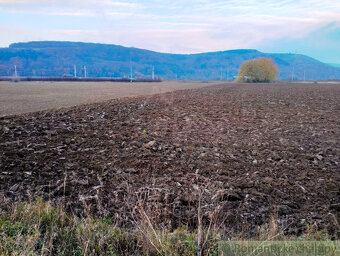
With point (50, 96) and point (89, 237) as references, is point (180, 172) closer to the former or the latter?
point (89, 237)

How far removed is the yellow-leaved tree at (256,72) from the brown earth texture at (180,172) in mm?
120627

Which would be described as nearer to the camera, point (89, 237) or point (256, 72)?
point (89, 237)

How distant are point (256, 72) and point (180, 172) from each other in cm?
12970

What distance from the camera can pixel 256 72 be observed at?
130 m

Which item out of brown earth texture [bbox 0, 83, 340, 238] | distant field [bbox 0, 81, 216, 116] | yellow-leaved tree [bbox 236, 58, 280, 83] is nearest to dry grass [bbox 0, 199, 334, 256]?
brown earth texture [bbox 0, 83, 340, 238]

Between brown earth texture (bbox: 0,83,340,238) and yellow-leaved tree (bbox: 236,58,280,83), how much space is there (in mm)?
120627

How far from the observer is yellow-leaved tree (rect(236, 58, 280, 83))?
424 feet

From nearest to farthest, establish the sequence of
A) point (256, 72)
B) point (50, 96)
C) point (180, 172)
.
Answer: point (180, 172)
point (50, 96)
point (256, 72)

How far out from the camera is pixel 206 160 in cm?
843

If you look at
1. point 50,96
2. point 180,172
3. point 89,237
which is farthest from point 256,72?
point 89,237

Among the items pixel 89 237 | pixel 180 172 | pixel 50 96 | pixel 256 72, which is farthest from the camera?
pixel 256 72

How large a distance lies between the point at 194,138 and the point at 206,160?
8.74ft

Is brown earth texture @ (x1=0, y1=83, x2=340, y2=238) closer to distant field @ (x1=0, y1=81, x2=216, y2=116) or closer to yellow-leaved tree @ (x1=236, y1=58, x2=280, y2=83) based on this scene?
distant field @ (x1=0, y1=81, x2=216, y2=116)

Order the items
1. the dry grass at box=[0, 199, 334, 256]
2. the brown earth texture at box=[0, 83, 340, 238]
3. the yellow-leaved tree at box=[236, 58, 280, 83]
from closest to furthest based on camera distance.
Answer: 1. the dry grass at box=[0, 199, 334, 256]
2. the brown earth texture at box=[0, 83, 340, 238]
3. the yellow-leaved tree at box=[236, 58, 280, 83]
